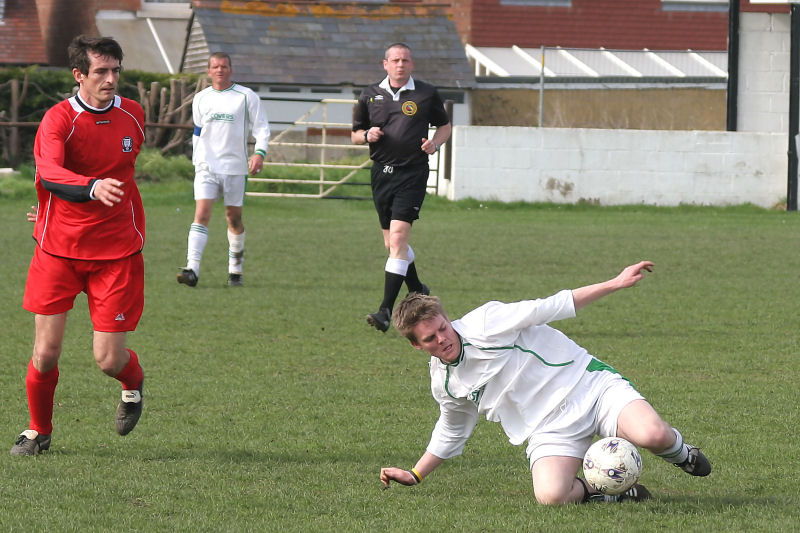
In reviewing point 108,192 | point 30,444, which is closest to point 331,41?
point 30,444

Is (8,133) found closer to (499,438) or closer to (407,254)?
(407,254)

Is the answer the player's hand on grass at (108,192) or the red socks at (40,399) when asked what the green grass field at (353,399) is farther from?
the player's hand on grass at (108,192)

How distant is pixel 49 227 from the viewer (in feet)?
20.0

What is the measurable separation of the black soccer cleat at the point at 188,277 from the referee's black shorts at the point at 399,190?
250 centimetres

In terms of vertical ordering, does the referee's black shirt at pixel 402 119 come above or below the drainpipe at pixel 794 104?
below

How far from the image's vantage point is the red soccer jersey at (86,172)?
5996 mm

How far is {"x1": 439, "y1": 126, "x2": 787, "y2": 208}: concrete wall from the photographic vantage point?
22.2 m

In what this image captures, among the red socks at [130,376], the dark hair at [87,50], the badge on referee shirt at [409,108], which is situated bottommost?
the red socks at [130,376]

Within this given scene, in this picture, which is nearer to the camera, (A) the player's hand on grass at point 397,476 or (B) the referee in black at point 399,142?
(A) the player's hand on grass at point 397,476

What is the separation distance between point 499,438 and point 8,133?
22941 millimetres

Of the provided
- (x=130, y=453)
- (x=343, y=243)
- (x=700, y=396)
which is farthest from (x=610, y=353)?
(x=343, y=243)

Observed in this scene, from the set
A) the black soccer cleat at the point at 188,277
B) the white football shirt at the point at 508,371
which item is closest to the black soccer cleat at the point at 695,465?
the white football shirt at the point at 508,371

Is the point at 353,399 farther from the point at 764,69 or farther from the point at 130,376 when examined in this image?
the point at 764,69

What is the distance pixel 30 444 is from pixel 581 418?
8.69 feet
